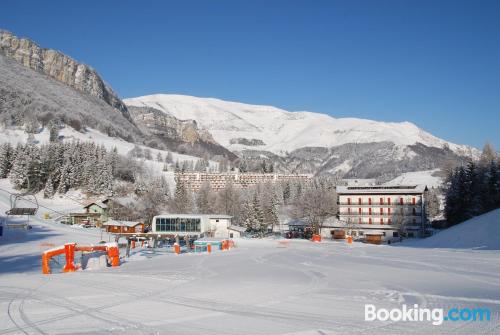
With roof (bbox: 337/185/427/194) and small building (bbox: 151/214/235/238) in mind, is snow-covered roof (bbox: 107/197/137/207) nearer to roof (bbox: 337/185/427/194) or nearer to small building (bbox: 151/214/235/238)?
small building (bbox: 151/214/235/238)

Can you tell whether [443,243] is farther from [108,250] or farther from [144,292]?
[144,292]

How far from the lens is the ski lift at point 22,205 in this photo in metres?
69.5

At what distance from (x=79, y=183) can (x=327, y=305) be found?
98.6 m

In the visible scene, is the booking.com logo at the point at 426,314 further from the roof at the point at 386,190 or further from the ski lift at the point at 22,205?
the roof at the point at 386,190

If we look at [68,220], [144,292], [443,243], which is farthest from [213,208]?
[144,292]

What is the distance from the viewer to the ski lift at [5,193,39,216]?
2736 inches

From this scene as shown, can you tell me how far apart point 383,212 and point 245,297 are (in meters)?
69.8

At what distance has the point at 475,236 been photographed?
40.5m

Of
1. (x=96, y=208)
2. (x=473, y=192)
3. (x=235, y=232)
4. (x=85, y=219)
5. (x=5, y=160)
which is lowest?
(x=235, y=232)

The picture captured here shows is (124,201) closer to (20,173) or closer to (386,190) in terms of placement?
(20,173)

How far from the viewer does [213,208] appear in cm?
11219

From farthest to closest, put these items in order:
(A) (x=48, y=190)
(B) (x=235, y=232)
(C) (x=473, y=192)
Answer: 1. (A) (x=48, y=190)
2. (B) (x=235, y=232)
3. (C) (x=473, y=192)

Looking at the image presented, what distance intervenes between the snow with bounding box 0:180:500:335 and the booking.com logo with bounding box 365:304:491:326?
27 cm

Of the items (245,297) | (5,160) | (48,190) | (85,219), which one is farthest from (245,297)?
(5,160)
